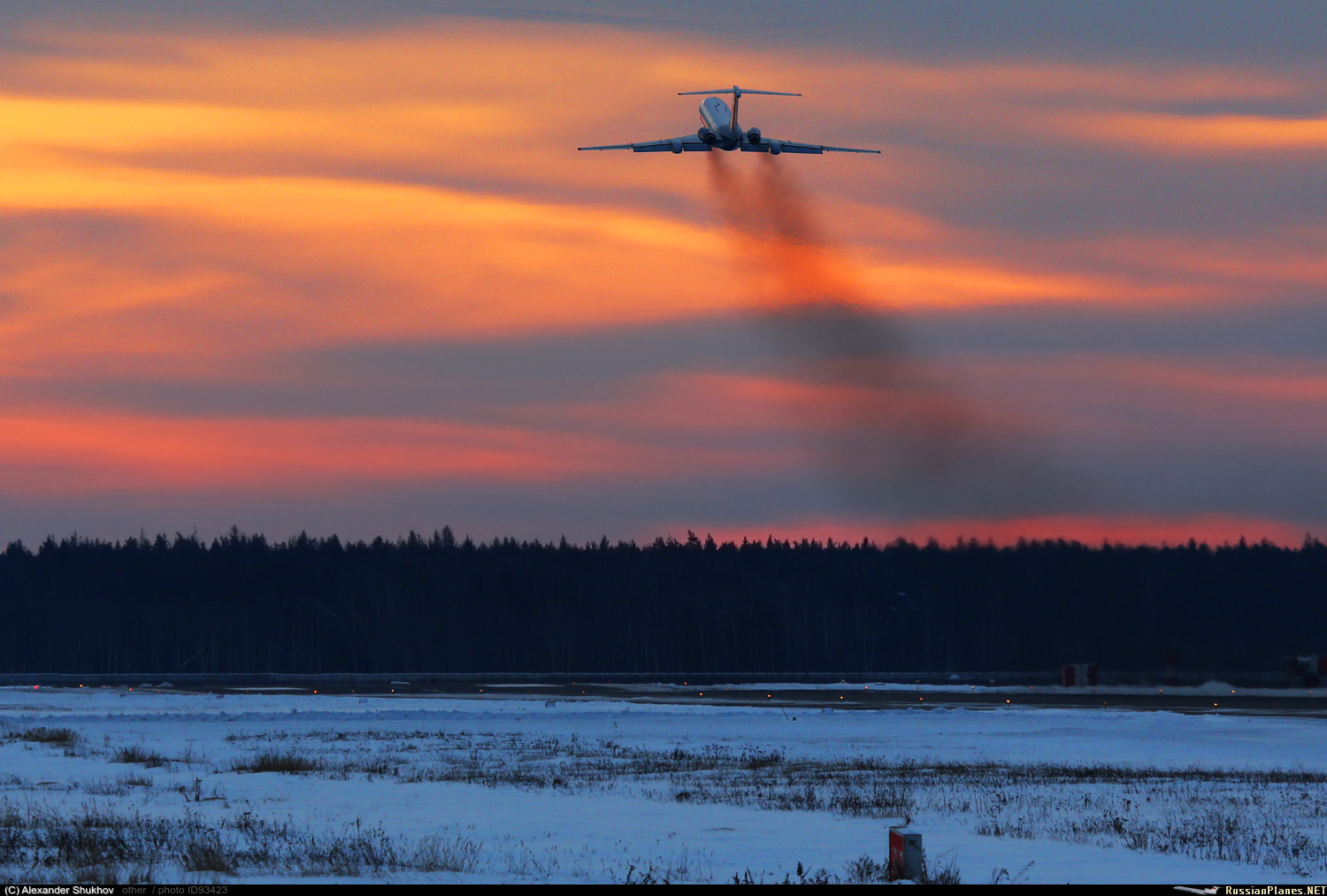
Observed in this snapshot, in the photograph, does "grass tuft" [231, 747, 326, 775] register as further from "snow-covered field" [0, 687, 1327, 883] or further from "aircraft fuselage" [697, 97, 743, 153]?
"aircraft fuselage" [697, 97, 743, 153]

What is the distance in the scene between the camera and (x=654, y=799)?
117 feet

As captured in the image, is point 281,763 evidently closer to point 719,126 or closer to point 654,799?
point 654,799

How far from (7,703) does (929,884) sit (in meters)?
82.9

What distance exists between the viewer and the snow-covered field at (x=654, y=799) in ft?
78.8

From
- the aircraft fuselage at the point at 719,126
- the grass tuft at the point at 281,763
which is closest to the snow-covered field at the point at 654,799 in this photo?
the grass tuft at the point at 281,763

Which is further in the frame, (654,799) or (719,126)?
(719,126)

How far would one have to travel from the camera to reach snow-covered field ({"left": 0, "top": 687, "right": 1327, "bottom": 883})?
Answer: 24031 mm

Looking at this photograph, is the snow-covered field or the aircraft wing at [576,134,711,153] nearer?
the snow-covered field

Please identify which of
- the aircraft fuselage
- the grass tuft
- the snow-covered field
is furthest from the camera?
the aircraft fuselage

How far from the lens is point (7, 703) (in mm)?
90750

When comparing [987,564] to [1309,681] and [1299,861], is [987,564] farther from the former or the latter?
[1299,861]

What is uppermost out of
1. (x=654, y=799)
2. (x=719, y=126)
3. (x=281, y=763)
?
(x=719, y=126)

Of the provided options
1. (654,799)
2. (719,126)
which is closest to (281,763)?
(654,799)

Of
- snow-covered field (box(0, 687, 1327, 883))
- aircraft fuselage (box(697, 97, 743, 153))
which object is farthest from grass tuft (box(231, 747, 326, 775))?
aircraft fuselage (box(697, 97, 743, 153))
